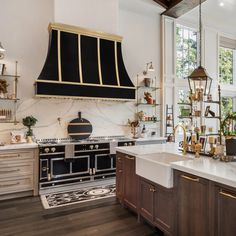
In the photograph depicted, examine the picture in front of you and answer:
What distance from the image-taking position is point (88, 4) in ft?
14.7

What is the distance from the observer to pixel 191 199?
78.8 inches

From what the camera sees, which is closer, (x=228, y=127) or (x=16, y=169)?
(x=228, y=127)

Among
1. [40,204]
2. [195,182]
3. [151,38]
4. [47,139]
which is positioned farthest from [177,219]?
[151,38]

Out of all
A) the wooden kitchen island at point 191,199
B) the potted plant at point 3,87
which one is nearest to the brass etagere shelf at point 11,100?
the potted plant at point 3,87

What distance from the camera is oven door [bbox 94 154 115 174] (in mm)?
4227

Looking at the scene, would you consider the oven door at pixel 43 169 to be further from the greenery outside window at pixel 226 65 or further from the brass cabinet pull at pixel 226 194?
the greenery outside window at pixel 226 65

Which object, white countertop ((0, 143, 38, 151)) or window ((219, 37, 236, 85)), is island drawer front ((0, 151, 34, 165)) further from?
window ((219, 37, 236, 85))

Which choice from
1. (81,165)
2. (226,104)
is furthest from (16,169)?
(226,104)

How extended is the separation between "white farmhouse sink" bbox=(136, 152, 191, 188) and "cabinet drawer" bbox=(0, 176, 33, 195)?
208 centimetres

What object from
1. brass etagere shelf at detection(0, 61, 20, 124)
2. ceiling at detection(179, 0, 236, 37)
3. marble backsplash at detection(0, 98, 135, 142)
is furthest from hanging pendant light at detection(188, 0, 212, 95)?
ceiling at detection(179, 0, 236, 37)

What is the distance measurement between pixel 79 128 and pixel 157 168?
104 inches

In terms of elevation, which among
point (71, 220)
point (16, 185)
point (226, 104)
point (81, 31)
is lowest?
point (71, 220)

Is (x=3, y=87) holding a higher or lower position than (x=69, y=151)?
higher

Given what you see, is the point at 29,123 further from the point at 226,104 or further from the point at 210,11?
the point at 226,104
